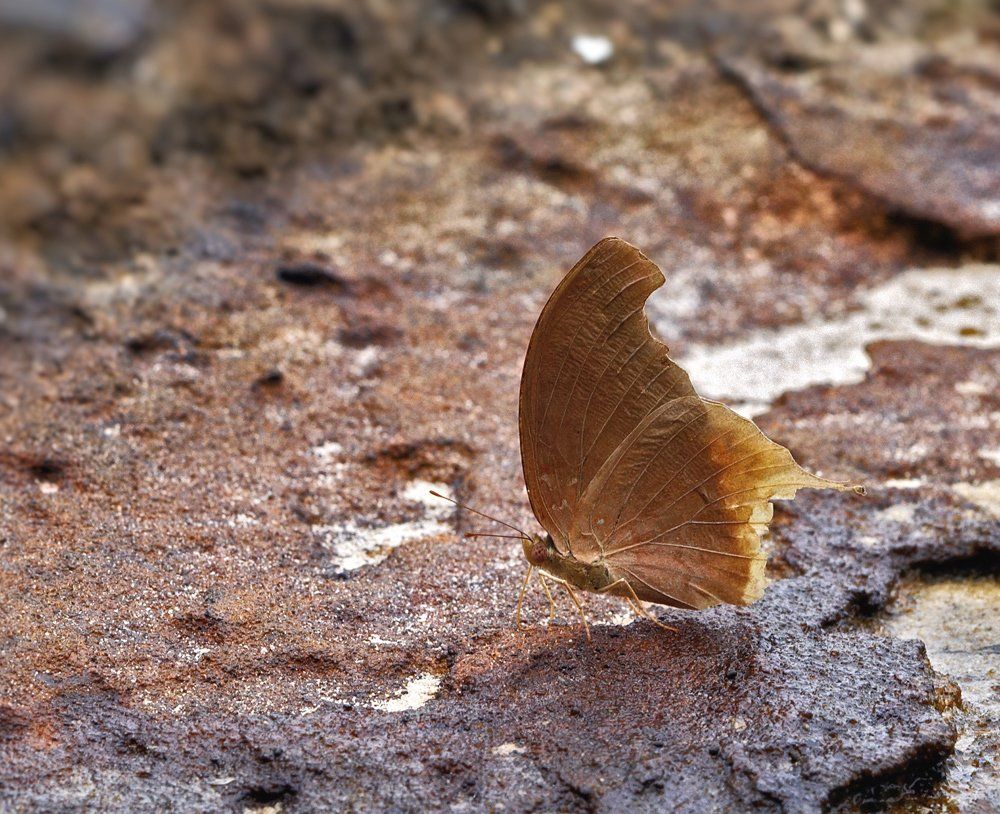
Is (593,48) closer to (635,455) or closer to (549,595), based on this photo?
(635,455)

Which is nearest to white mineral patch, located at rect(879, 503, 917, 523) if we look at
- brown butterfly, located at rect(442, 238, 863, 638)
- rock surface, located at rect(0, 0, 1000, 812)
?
rock surface, located at rect(0, 0, 1000, 812)

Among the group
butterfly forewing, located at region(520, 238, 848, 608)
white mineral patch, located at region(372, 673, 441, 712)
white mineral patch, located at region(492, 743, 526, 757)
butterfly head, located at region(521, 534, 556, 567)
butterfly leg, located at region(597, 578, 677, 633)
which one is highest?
butterfly forewing, located at region(520, 238, 848, 608)

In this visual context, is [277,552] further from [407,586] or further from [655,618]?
[655,618]

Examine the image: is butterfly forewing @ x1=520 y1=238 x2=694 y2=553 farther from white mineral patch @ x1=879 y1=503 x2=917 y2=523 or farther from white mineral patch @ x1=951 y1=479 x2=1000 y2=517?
white mineral patch @ x1=951 y1=479 x2=1000 y2=517

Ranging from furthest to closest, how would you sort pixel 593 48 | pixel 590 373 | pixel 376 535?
pixel 593 48 < pixel 376 535 < pixel 590 373

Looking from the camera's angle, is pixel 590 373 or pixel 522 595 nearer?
pixel 590 373

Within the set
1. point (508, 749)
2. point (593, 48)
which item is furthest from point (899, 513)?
point (593, 48)
